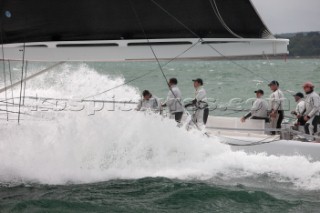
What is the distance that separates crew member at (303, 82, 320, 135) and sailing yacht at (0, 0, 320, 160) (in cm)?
196

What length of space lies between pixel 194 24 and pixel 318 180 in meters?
3.26

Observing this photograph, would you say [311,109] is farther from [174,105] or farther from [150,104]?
[150,104]

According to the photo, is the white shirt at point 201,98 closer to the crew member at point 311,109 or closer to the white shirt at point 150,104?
the white shirt at point 150,104

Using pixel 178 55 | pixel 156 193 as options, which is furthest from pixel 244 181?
pixel 178 55

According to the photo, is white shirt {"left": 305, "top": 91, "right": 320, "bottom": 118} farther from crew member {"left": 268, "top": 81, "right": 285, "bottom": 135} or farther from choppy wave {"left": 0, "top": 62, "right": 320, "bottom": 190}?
choppy wave {"left": 0, "top": 62, "right": 320, "bottom": 190}

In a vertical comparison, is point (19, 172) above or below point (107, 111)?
below

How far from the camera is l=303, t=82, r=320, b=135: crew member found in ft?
31.8

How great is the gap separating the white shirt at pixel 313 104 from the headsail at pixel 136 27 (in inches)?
79.2

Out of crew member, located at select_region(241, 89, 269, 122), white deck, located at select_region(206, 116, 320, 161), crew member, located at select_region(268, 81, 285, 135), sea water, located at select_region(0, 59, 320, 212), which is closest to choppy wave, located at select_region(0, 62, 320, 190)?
sea water, located at select_region(0, 59, 320, 212)

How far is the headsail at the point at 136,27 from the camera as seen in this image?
8070 millimetres

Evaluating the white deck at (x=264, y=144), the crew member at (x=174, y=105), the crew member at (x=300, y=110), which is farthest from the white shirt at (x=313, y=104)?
the crew member at (x=174, y=105)

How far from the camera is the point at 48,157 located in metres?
8.80

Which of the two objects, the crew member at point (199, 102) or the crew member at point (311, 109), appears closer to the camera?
the crew member at point (311, 109)

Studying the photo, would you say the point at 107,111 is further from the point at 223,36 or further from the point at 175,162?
the point at 223,36
